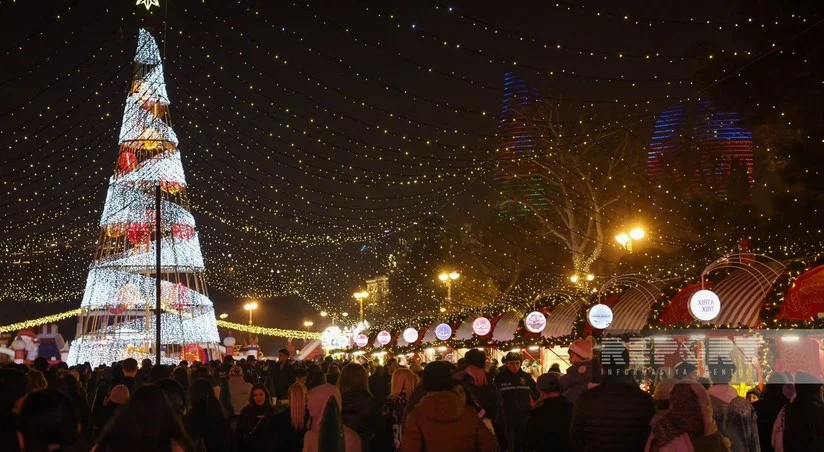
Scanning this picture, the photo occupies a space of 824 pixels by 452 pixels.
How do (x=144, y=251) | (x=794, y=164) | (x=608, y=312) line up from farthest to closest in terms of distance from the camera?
(x=144, y=251), (x=608, y=312), (x=794, y=164)

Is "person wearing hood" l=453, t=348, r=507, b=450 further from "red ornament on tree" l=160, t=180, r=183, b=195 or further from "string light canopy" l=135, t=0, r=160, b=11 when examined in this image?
"red ornament on tree" l=160, t=180, r=183, b=195

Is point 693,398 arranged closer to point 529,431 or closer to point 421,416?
point 421,416

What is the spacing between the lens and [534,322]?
27.3m

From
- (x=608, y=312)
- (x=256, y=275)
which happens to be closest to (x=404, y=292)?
(x=256, y=275)

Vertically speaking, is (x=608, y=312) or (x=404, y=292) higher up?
(x=404, y=292)

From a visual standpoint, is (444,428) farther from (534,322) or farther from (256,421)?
(534,322)

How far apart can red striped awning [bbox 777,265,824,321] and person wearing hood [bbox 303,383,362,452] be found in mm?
11192

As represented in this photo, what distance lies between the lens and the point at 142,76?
34594 mm

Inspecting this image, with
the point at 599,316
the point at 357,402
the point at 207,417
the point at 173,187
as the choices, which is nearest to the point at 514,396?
the point at 357,402

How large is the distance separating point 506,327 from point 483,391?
22.7 meters

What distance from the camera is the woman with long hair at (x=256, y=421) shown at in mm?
8781

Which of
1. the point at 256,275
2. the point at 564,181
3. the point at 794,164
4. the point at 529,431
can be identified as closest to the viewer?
the point at 529,431

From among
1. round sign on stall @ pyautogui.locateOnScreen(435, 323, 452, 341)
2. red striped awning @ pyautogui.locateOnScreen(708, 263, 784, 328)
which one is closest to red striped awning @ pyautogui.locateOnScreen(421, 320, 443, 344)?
round sign on stall @ pyautogui.locateOnScreen(435, 323, 452, 341)

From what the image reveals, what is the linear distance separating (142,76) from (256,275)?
17963mm
